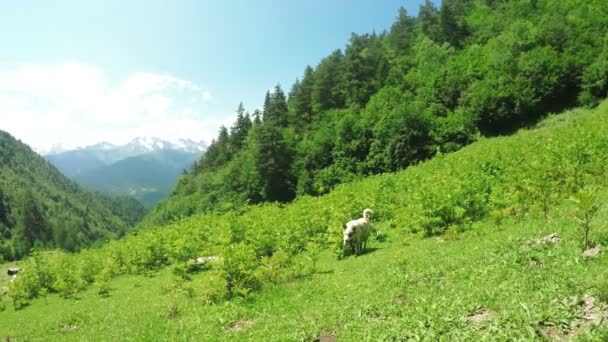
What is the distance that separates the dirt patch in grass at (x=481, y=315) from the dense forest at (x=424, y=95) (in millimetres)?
30754

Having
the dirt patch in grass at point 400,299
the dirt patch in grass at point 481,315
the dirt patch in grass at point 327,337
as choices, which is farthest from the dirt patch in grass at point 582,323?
the dirt patch in grass at point 327,337

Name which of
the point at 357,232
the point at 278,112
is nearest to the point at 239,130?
the point at 278,112

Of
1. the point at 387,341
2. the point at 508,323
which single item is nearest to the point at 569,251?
the point at 508,323

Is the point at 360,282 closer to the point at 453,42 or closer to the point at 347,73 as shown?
the point at 347,73

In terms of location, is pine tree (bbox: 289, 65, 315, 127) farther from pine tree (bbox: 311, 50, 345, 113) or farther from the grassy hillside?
the grassy hillside

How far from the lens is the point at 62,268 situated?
3456cm

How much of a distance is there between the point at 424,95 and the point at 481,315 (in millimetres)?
63593

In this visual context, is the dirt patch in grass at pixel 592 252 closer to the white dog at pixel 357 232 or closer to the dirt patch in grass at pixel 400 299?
the dirt patch in grass at pixel 400 299

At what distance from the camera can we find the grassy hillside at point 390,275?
9.77 metres

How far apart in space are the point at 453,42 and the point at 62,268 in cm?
8558

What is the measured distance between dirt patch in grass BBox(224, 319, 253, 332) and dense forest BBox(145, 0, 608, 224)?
970 inches

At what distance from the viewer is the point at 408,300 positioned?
12.0 m

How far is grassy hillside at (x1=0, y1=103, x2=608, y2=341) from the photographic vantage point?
977 cm

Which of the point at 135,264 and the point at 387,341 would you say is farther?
the point at 135,264
